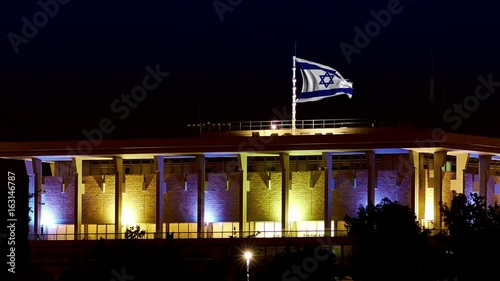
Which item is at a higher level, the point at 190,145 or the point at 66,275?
the point at 190,145

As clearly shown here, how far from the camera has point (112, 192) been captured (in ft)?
339

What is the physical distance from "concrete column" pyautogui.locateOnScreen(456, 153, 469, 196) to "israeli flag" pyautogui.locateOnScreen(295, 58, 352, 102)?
8458mm

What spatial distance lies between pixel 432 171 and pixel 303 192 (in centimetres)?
810

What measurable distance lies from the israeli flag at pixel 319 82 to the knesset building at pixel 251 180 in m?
2.44

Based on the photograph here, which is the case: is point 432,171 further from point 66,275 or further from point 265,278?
point 66,275

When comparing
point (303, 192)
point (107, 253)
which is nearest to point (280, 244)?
point (303, 192)

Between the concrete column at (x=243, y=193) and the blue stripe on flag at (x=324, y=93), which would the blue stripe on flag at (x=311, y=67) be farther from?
the concrete column at (x=243, y=193)

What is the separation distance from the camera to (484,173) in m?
99.9

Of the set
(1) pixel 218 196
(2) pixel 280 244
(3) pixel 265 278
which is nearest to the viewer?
(3) pixel 265 278

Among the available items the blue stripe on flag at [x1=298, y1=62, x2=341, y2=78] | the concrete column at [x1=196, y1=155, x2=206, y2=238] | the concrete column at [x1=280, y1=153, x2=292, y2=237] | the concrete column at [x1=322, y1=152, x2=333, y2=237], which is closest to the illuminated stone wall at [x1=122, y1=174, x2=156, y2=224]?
the concrete column at [x1=196, y1=155, x2=206, y2=238]

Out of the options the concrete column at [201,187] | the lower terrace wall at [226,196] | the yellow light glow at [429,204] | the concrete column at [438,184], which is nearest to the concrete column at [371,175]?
the lower terrace wall at [226,196]

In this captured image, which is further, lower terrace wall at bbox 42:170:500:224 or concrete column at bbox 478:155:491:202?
concrete column at bbox 478:155:491:202

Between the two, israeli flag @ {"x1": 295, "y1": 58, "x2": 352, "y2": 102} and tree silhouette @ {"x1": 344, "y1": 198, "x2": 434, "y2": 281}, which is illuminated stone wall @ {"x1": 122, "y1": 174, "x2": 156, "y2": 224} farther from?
tree silhouette @ {"x1": 344, "y1": 198, "x2": 434, "y2": 281}

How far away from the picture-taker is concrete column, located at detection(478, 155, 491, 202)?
99.4m
